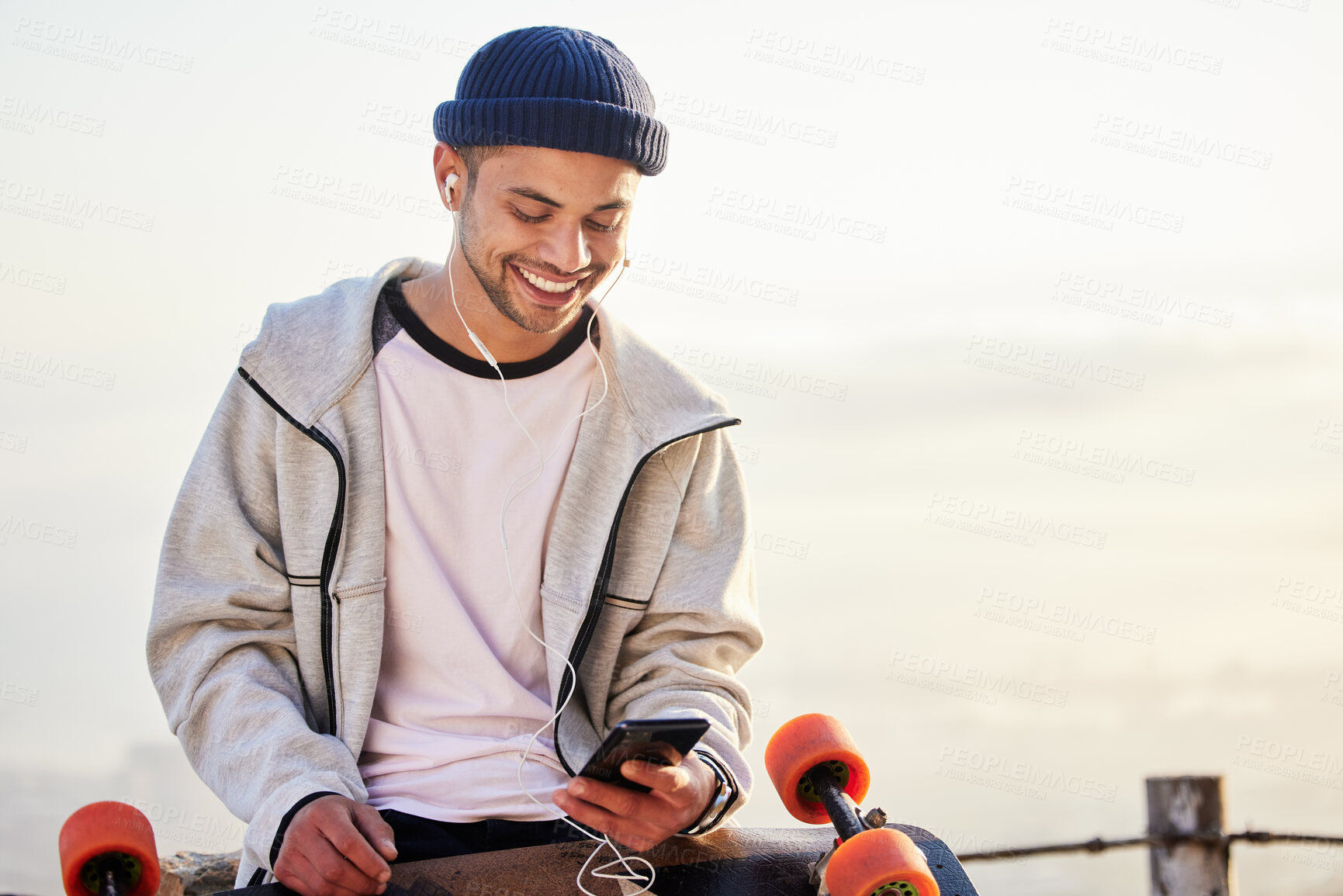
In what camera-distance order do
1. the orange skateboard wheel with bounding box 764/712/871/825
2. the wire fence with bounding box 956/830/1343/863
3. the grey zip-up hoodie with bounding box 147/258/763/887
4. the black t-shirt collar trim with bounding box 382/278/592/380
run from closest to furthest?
the orange skateboard wheel with bounding box 764/712/871/825 < the grey zip-up hoodie with bounding box 147/258/763/887 < the black t-shirt collar trim with bounding box 382/278/592/380 < the wire fence with bounding box 956/830/1343/863

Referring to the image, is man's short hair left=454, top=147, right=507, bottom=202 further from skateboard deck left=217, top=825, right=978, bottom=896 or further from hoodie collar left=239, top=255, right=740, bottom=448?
skateboard deck left=217, top=825, right=978, bottom=896

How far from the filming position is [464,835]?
76.3 inches

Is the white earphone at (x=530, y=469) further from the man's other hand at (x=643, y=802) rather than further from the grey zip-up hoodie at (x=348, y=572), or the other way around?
the man's other hand at (x=643, y=802)

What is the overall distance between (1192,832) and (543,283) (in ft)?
8.65

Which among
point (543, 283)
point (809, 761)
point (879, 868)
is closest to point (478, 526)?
point (543, 283)

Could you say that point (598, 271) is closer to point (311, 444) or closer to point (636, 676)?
point (311, 444)

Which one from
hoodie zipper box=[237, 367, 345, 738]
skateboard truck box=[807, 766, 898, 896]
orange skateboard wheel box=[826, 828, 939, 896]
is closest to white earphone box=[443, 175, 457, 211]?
hoodie zipper box=[237, 367, 345, 738]

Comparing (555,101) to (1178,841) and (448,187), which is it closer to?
(448,187)

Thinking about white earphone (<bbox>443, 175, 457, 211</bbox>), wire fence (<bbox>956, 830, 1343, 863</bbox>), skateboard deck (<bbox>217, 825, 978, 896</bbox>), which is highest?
white earphone (<bbox>443, 175, 457, 211</bbox>)

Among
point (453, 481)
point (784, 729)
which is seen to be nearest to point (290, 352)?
point (453, 481)

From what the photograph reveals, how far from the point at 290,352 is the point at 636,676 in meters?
0.91

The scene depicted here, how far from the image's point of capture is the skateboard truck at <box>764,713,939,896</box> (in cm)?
154

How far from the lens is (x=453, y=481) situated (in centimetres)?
215

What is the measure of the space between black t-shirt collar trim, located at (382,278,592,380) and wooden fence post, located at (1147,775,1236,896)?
2.36 m
